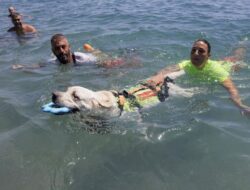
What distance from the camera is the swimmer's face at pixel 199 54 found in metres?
6.24

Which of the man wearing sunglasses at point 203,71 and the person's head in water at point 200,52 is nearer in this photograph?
the man wearing sunglasses at point 203,71

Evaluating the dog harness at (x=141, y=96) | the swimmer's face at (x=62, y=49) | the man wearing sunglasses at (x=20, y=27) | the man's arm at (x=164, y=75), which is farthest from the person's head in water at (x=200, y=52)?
the man wearing sunglasses at (x=20, y=27)

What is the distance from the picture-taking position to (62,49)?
7355mm

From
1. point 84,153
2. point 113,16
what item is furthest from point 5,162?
point 113,16

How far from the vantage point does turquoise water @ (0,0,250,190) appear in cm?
447

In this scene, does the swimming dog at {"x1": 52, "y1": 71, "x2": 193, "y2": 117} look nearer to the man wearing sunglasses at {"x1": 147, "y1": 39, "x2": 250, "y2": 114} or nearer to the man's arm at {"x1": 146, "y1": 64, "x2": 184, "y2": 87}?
the man's arm at {"x1": 146, "y1": 64, "x2": 184, "y2": 87}

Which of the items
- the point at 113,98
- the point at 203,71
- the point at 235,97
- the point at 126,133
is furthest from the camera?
the point at 203,71

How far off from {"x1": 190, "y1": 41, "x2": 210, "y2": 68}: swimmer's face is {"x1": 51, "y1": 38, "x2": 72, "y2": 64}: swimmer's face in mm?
2478

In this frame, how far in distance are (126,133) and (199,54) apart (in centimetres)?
203

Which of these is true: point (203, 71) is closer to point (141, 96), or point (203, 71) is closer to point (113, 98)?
point (141, 96)

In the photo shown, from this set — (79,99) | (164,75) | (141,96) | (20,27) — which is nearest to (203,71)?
(164,75)

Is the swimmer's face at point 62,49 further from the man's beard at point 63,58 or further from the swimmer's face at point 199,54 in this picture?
the swimmer's face at point 199,54

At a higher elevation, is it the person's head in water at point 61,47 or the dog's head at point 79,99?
the dog's head at point 79,99

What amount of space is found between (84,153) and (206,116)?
2.01m
